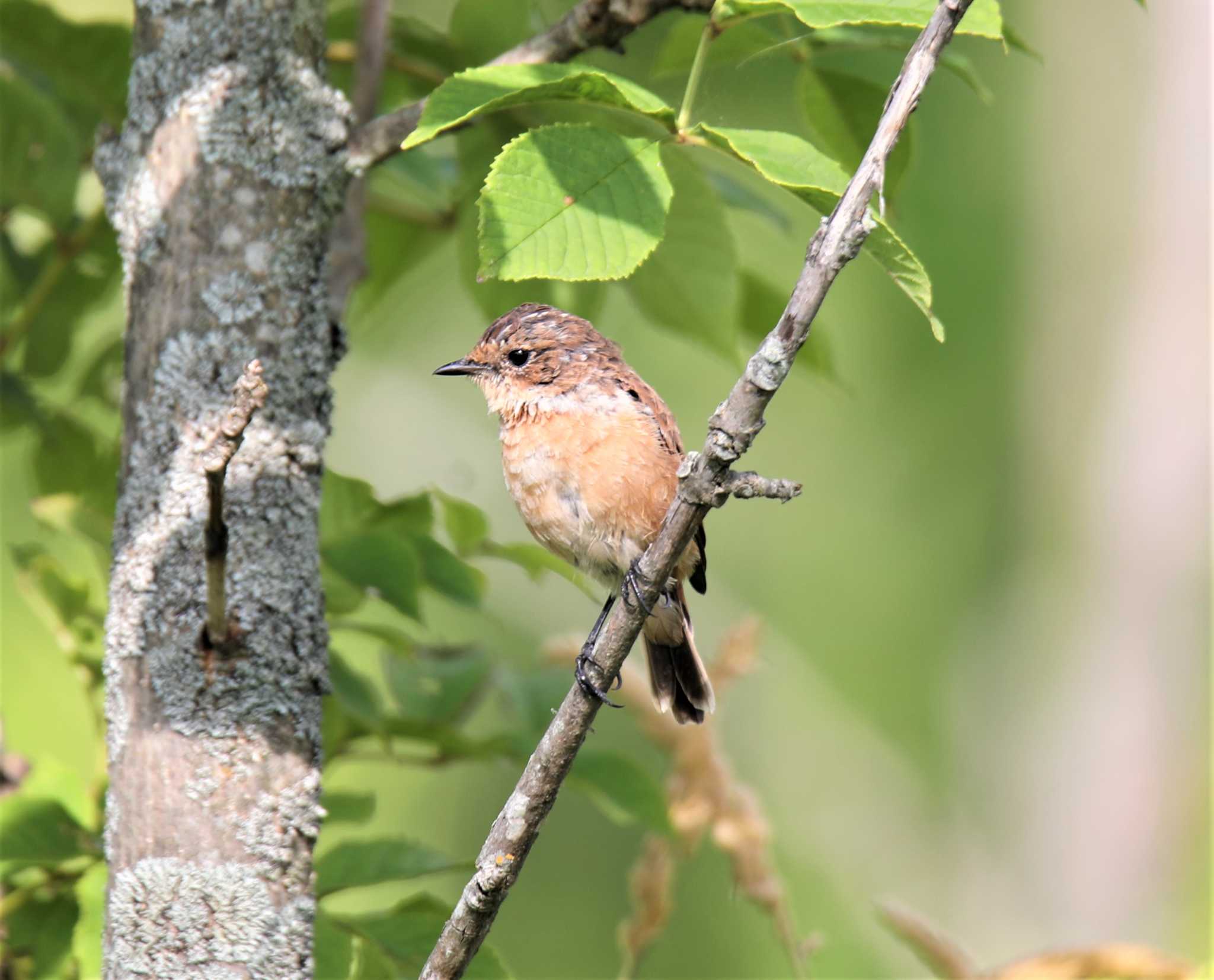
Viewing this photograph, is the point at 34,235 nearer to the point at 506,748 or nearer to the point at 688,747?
the point at 506,748

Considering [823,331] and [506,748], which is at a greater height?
[823,331]

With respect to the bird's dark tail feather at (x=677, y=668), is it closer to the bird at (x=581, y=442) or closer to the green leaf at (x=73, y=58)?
the bird at (x=581, y=442)

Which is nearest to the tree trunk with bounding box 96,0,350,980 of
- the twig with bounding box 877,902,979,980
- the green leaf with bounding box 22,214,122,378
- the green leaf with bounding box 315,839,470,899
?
the green leaf with bounding box 315,839,470,899

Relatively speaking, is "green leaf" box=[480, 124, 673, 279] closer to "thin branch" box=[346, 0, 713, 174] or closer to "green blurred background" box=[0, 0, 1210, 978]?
"thin branch" box=[346, 0, 713, 174]

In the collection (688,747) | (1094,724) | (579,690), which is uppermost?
(1094,724)

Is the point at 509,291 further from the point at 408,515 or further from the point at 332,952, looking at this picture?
the point at 332,952

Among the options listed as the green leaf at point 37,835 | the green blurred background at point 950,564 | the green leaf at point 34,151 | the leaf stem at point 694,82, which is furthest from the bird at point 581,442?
the green blurred background at point 950,564

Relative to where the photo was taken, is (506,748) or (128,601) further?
(506,748)

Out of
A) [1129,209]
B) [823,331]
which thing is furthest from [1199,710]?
[823,331]
